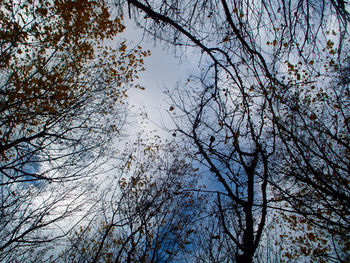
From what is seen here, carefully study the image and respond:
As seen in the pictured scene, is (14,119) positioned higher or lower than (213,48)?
lower

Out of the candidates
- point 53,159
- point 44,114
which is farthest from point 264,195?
point 44,114

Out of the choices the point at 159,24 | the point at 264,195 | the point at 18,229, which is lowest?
the point at 18,229

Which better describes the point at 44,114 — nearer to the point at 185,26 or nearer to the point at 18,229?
the point at 18,229

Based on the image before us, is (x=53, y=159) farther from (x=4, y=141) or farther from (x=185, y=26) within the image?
(x=185, y=26)

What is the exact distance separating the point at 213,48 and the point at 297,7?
105 centimetres

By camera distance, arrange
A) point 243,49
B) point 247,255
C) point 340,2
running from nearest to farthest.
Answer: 1. point 340,2
2. point 243,49
3. point 247,255

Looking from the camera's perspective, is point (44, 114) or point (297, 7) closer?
point (297, 7)

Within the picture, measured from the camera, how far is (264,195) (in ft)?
12.0

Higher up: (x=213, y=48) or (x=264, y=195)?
(x=213, y=48)

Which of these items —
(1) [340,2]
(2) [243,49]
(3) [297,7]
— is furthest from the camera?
(2) [243,49]

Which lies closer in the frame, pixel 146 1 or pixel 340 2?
pixel 340 2

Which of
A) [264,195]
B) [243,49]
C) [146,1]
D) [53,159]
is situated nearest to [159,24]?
[146,1]

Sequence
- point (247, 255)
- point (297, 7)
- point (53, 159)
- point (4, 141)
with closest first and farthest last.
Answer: point (297, 7)
point (247, 255)
point (4, 141)
point (53, 159)

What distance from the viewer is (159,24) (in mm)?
2697
